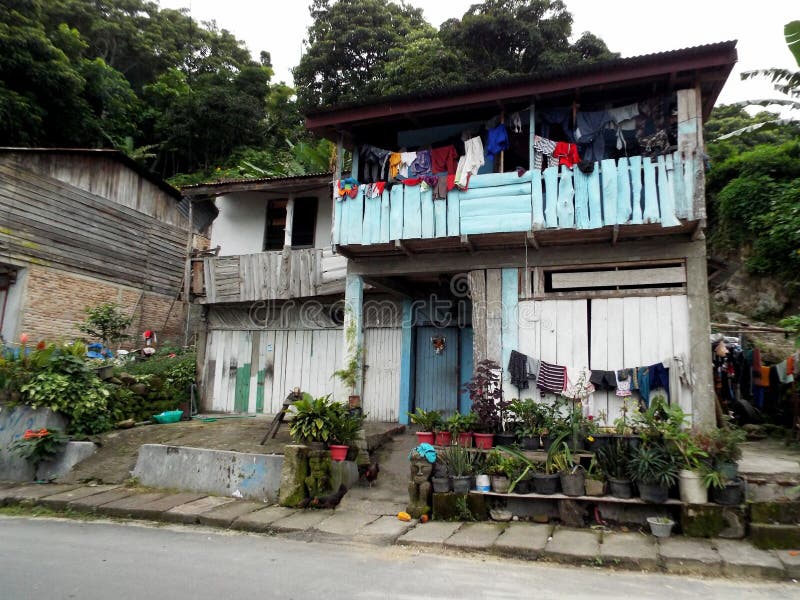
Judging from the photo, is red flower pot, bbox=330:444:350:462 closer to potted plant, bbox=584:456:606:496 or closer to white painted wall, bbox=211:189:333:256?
potted plant, bbox=584:456:606:496

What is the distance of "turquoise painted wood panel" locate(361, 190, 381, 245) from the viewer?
9.95m

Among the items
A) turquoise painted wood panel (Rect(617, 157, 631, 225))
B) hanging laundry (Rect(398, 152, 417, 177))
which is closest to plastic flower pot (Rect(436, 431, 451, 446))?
turquoise painted wood panel (Rect(617, 157, 631, 225))

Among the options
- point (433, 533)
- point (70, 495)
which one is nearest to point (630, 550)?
point (433, 533)

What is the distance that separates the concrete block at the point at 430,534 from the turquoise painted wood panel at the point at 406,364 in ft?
16.1

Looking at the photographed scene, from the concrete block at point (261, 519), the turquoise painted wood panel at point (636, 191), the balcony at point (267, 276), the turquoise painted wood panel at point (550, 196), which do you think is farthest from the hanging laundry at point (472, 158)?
the concrete block at point (261, 519)

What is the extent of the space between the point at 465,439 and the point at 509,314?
2.48m

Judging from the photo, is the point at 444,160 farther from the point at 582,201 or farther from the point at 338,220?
the point at 582,201

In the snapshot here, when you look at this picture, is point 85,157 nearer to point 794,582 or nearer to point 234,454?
point 234,454

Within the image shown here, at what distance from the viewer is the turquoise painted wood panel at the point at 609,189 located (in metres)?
8.43

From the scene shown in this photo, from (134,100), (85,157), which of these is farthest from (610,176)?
(134,100)

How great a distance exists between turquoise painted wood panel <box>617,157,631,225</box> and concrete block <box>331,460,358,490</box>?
596cm

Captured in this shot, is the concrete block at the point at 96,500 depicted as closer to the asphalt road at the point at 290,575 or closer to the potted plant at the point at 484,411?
the asphalt road at the point at 290,575

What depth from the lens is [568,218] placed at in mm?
8711

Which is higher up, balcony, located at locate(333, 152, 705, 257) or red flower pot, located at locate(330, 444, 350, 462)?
balcony, located at locate(333, 152, 705, 257)
